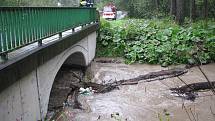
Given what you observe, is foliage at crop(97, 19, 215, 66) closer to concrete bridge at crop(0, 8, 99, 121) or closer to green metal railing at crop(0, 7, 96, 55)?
green metal railing at crop(0, 7, 96, 55)

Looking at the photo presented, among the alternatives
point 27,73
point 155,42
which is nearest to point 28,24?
point 27,73

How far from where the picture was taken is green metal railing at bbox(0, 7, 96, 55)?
5.26 meters

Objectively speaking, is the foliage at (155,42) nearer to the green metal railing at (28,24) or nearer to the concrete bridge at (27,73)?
the green metal railing at (28,24)

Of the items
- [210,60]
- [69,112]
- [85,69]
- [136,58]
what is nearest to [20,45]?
[69,112]

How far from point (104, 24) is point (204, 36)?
6008mm

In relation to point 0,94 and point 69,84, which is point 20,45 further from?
point 69,84

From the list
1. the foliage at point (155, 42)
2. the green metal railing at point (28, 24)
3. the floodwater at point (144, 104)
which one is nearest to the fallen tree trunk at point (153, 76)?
the floodwater at point (144, 104)

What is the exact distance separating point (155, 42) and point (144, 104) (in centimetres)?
771

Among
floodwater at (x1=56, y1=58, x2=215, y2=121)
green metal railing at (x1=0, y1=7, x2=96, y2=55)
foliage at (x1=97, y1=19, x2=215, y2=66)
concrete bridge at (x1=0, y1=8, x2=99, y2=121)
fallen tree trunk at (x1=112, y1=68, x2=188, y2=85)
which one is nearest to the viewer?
concrete bridge at (x1=0, y1=8, x2=99, y2=121)

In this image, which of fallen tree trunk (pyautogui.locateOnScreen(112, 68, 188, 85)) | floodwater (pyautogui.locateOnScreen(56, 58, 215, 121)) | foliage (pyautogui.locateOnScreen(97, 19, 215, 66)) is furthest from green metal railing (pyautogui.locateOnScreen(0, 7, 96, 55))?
foliage (pyautogui.locateOnScreen(97, 19, 215, 66))

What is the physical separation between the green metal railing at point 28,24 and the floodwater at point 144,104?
263 centimetres

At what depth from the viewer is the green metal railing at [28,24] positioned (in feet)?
17.3

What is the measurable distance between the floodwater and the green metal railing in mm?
2635

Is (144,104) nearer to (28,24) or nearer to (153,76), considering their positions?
(153,76)
